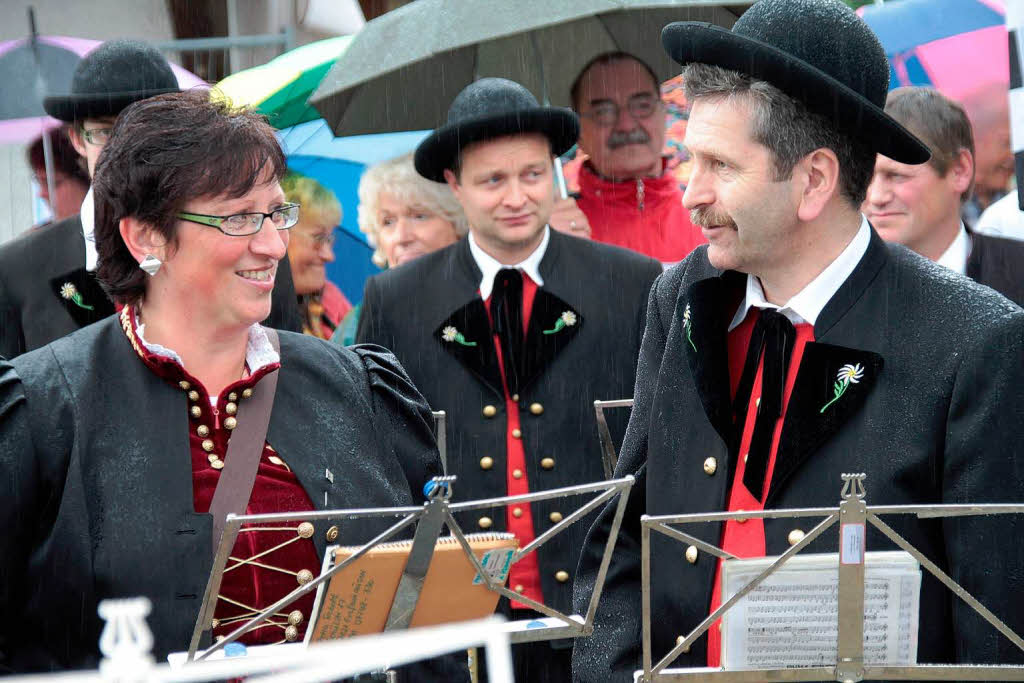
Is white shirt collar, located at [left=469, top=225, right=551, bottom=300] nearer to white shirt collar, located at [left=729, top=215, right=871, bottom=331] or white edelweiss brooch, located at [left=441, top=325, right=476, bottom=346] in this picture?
white edelweiss brooch, located at [left=441, top=325, right=476, bottom=346]

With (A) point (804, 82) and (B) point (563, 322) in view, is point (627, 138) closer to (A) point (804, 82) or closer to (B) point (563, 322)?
(B) point (563, 322)

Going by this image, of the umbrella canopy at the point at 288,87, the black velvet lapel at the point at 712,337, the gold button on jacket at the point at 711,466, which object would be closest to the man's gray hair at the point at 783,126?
the black velvet lapel at the point at 712,337

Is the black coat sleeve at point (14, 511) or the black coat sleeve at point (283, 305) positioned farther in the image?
the black coat sleeve at point (283, 305)

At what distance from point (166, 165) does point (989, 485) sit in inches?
76.1

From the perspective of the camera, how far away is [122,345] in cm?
327

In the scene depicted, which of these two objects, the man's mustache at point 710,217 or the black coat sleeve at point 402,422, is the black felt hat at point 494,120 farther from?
the man's mustache at point 710,217

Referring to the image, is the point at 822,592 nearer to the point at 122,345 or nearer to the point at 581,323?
the point at 122,345

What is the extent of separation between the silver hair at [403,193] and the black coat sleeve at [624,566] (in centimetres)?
297

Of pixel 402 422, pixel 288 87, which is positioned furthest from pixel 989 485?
pixel 288 87

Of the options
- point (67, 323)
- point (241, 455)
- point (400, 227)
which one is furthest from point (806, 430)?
point (400, 227)

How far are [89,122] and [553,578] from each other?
2.28 m

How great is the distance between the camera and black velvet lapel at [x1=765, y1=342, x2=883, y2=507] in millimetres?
2789

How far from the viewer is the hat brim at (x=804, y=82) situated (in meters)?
2.84

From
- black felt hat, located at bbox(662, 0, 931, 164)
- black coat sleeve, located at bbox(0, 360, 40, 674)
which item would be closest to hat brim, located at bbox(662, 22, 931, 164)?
black felt hat, located at bbox(662, 0, 931, 164)
